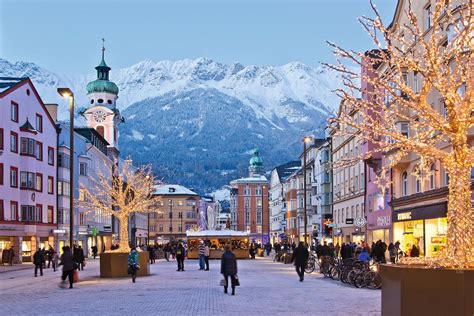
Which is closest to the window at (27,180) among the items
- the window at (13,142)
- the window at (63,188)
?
the window at (13,142)

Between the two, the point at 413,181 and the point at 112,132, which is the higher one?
the point at 112,132

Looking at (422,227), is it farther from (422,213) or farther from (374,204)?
(374,204)

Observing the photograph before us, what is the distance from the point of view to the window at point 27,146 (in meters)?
68.3

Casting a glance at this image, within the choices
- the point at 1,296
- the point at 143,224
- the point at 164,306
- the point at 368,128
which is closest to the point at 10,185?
Answer: the point at 1,296

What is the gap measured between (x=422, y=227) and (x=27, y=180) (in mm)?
36338

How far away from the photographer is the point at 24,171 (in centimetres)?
6812

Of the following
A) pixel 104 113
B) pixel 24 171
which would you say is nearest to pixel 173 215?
pixel 104 113

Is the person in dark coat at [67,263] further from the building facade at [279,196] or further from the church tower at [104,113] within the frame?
the building facade at [279,196]

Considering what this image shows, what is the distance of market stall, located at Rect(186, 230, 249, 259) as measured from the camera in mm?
76000

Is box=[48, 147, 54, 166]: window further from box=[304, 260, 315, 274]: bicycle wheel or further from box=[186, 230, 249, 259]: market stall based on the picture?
box=[304, 260, 315, 274]: bicycle wheel

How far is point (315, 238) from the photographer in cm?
9925

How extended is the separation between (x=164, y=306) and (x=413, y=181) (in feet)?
100

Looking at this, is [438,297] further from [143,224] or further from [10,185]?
[143,224]

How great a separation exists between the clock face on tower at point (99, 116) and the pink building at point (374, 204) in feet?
219
